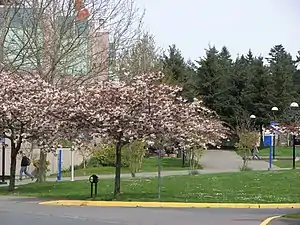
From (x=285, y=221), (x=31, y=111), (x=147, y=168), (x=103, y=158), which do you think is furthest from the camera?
(x=103, y=158)

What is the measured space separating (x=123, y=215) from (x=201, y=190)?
24.2ft

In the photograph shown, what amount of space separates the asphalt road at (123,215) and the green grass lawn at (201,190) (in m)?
2.48

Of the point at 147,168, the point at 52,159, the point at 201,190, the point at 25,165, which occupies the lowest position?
the point at 147,168

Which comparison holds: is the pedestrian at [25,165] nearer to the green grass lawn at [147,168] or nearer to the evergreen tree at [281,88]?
the green grass lawn at [147,168]

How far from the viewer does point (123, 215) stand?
16734mm

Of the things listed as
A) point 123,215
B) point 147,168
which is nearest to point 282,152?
point 147,168

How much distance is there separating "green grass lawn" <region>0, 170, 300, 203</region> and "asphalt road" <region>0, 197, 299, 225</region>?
248 cm

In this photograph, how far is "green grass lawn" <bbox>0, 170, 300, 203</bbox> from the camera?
21.0 m

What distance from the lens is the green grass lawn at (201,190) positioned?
21.0m

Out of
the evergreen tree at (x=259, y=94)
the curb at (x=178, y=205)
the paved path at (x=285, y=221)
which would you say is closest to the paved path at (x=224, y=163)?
the evergreen tree at (x=259, y=94)

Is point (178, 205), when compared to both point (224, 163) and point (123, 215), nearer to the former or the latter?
point (123, 215)

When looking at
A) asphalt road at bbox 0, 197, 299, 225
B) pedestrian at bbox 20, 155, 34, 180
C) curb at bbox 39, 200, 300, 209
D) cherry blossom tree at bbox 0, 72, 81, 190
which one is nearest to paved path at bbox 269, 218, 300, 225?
asphalt road at bbox 0, 197, 299, 225

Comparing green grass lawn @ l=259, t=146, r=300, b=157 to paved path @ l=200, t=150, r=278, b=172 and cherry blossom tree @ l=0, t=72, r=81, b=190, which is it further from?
cherry blossom tree @ l=0, t=72, r=81, b=190

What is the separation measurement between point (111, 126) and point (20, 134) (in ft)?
19.0
